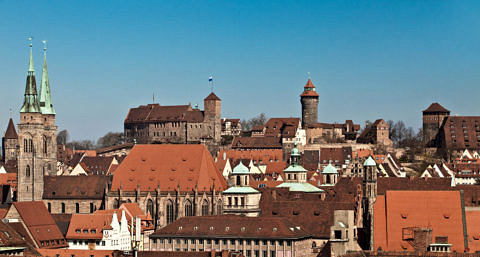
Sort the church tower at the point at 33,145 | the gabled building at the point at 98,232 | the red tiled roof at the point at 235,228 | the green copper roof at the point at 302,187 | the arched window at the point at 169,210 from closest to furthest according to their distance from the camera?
the red tiled roof at the point at 235,228
the gabled building at the point at 98,232
the green copper roof at the point at 302,187
the arched window at the point at 169,210
the church tower at the point at 33,145

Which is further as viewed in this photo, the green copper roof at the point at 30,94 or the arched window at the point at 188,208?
the green copper roof at the point at 30,94

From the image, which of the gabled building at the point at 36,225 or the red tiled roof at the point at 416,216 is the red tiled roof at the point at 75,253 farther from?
the red tiled roof at the point at 416,216

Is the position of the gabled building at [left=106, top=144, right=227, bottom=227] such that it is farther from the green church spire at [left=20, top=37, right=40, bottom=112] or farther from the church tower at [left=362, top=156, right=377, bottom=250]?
the church tower at [left=362, top=156, right=377, bottom=250]

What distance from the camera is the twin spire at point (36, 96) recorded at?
470 ft

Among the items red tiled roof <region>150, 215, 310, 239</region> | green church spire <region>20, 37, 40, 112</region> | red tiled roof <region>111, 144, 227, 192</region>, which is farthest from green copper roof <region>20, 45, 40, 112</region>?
red tiled roof <region>150, 215, 310, 239</region>

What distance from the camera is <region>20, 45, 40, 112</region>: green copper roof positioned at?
5630 inches

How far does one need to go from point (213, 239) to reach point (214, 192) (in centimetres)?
1826

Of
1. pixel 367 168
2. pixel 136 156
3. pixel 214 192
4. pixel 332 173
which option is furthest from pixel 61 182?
pixel 367 168

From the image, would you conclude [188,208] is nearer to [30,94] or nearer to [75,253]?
[75,253]

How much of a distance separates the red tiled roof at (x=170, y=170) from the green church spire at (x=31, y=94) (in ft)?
65.7

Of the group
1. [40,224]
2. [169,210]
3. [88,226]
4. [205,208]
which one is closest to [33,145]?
[169,210]

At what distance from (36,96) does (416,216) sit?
75.8 meters

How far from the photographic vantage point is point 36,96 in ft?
478

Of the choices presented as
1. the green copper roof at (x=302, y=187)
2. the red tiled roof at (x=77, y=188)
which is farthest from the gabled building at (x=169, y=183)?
the green copper roof at (x=302, y=187)
